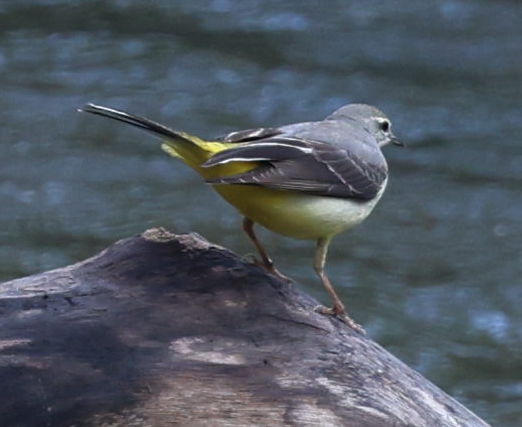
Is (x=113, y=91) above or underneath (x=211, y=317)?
underneath

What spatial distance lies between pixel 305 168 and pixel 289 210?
0.63 ft

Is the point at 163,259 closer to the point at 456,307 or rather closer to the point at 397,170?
the point at 456,307

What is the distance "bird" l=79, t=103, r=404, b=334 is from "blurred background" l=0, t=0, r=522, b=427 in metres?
3.55

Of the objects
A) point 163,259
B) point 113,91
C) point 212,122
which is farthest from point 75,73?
point 163,259

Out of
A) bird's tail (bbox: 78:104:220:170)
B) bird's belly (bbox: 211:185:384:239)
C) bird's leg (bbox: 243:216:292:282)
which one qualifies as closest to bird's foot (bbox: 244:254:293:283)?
bird's leg (bbox: 243:216:292:282)

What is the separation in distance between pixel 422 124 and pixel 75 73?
2876 mm

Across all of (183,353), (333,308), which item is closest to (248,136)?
(333,308)

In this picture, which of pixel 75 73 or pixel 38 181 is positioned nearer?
pixel 38 181

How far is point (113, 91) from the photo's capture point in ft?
38.0

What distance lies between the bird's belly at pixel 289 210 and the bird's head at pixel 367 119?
967 mm

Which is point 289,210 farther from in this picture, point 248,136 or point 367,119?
point 367,119

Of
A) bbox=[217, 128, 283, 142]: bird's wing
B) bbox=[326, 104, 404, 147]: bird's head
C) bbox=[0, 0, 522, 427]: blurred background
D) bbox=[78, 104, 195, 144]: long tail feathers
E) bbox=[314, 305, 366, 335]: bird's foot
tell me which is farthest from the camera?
bbox=[0, 0, 522, 427]: blurred background

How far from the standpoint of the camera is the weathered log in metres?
4.36

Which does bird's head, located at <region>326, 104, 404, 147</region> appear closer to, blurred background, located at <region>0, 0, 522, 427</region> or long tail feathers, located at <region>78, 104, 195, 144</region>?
long tail feathers, located at <region>78, 104, 195, 144</region>
